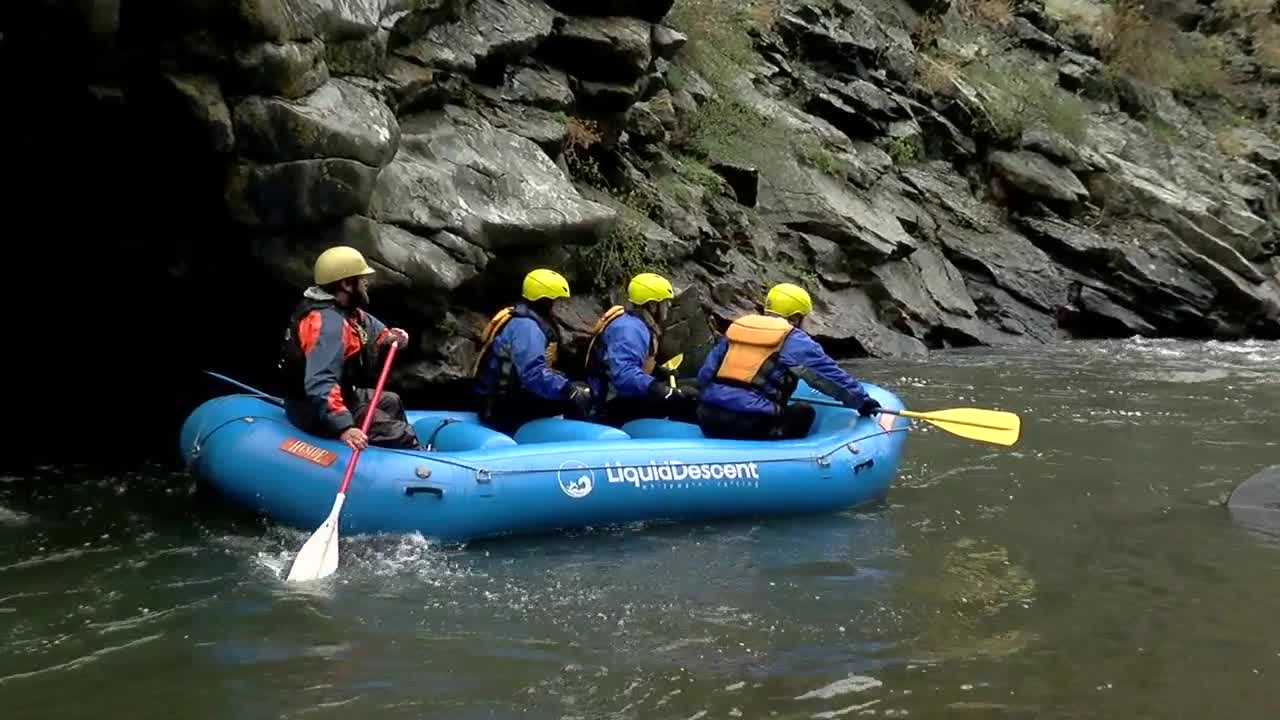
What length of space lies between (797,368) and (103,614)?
143 inches

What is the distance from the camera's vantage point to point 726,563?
5.48 meters

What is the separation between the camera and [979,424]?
7023 mm

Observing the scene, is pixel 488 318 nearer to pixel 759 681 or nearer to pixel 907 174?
pixel 759 681

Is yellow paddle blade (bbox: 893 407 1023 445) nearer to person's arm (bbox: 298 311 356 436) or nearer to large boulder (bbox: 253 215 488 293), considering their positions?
large boulder (bbox: 253 215 488 293)

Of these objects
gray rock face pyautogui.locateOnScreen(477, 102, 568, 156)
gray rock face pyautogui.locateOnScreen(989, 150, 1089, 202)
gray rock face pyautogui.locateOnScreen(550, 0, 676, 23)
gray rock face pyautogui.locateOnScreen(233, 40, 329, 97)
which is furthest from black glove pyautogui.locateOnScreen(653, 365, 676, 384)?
gray rock face pyautogui.locateOnScreen(989, 150, 1089, 202)

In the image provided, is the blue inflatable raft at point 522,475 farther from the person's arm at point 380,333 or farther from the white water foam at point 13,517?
the white water foam at point 13,517

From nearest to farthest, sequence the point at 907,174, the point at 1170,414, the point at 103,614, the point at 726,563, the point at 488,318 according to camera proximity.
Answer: the point at 103,614
the point at 726,563
the point at 488,318
the point at 1170,414
the point at 907,174

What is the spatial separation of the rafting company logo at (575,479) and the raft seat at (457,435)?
0.39m

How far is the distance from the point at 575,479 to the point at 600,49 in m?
5.24

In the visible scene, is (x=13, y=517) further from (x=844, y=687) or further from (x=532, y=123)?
(x=532, y=123)

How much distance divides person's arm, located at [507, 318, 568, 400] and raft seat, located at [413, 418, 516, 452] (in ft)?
1.07

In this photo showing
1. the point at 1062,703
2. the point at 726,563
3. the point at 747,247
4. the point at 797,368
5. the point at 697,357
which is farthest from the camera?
the point at 747,247

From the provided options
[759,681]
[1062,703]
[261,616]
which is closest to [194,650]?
[261,616]

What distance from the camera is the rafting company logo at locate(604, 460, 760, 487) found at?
6008mm
